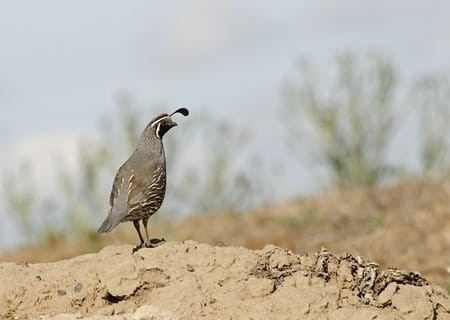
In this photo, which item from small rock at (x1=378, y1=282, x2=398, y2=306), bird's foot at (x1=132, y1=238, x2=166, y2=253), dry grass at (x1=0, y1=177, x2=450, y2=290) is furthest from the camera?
dry grass at (x1=0, y1=177, x2=450, y2=290)

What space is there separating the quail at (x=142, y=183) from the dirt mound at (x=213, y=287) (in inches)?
28.7

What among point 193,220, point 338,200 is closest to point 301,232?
point 338,200

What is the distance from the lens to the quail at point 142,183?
24.4 feet

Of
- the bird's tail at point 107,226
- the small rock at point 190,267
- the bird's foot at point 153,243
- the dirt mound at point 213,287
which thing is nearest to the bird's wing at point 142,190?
the bird's tail at point 107,226

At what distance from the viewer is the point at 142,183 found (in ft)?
24.5

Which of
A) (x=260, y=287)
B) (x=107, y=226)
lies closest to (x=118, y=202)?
(x=107, y=226)

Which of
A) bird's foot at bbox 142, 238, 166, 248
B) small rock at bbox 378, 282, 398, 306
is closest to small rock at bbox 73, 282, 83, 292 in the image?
bird's foot at bbox 142, 238, 166, 248

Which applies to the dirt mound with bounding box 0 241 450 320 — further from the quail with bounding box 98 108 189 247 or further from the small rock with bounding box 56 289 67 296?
the quail with bounding box 98 108 189 247

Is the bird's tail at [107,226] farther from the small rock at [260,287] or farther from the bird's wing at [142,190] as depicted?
the small rock at [260,287]

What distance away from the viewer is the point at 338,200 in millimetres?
16156

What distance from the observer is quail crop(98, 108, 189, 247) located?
7.43 m

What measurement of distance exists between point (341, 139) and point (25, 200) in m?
5.83

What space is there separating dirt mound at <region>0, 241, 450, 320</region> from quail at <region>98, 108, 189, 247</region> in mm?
730

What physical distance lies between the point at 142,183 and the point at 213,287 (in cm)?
138
